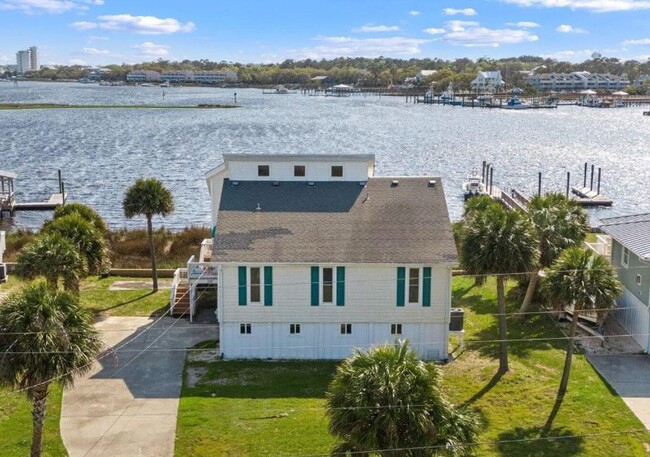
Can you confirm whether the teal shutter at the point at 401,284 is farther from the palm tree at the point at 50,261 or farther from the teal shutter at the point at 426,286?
the palm tree at the point at 50,261

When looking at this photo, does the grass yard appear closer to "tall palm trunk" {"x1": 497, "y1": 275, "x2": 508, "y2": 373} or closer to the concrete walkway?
the concrete walkway

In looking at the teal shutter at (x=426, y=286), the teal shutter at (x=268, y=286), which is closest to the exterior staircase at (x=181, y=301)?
the teal shutter at (x=268, y=286)

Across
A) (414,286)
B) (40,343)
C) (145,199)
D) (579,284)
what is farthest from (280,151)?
(40,343)

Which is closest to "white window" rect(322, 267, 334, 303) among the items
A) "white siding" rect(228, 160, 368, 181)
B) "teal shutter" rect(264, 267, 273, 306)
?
"teal shutter" rect(264, 267, 273, 306)

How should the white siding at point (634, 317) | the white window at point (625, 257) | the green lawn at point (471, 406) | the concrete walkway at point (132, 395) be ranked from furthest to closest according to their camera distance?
the white window at point (625, 257), the white siding at point (634, 317), the concrete walkway at point (132, 395), the green lawn at point (471, 406)

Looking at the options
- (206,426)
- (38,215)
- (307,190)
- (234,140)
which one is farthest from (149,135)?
(206,426)
